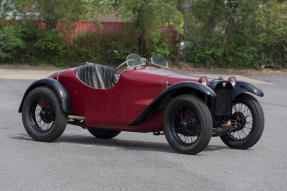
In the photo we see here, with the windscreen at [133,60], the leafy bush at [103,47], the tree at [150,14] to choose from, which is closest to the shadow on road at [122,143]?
the windscreen at [133,60]

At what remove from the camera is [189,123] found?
7.72 metres

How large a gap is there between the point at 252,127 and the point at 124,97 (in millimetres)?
1835

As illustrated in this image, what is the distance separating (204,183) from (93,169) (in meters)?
1.37

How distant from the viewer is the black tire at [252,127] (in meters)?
8.20

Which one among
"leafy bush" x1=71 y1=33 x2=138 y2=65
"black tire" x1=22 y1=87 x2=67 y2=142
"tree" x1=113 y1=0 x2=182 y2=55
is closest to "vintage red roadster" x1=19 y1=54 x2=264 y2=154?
"black tire" x1=22 y1=87 x2=67 y2=142

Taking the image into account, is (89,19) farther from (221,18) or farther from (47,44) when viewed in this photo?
(221,18)

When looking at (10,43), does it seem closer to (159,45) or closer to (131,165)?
(159,45)

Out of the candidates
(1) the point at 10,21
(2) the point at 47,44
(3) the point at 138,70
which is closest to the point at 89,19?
(2) the point at 47,44

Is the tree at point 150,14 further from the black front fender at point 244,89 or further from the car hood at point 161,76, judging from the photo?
the black front fender at point 244,89

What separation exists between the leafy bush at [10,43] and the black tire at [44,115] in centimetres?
2576

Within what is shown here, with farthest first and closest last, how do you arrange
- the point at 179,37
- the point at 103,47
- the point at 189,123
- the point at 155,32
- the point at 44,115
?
the point at 179,37 → the point at 103,47 → the point at 155,32 → the point at 44,115 → the point at 189,123

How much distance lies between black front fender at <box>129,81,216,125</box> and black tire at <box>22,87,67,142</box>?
3.87ft

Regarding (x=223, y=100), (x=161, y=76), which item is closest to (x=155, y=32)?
(x=161, y=76)

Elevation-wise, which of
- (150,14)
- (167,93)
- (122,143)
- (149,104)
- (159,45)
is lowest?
(122,143)
